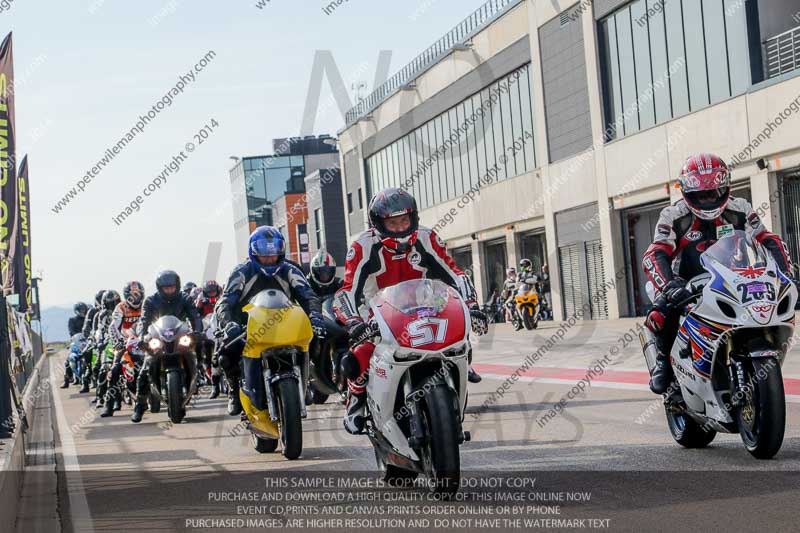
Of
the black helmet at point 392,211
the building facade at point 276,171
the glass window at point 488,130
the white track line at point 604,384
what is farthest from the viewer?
the building facade at point 276,171

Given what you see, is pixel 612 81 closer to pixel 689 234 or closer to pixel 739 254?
pixel 689 234

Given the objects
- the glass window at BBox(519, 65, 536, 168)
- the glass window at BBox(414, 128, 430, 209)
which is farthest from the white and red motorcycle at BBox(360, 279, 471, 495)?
the glass window at BBox(414, 128, 430, 209)

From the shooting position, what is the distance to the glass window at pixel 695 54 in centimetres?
2719

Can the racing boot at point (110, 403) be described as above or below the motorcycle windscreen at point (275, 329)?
below

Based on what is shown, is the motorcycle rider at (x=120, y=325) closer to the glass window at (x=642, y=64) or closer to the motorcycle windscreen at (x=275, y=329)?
the motorcycle windscreen at (x=275, y=329)

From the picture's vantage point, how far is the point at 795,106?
76.7 feet

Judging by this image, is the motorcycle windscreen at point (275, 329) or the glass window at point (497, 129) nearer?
the motorcycle windscreen at point (275, 329)

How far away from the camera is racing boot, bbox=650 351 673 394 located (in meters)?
7.36

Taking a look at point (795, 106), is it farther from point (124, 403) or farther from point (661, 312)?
point (661, 312)

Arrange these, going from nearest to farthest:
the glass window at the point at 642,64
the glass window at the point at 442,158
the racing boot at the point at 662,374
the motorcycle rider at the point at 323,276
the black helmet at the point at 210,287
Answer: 1. the racing boot at the point at 662,374
2. the motorcycle rider at the point at 323,276
3. the black helmet at the point at 210,287
4. the glass window at the point at 642,64
5. the glass window at the point at 442,158

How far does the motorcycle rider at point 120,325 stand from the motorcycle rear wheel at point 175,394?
2.24m

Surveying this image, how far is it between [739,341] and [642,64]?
81.8 feet

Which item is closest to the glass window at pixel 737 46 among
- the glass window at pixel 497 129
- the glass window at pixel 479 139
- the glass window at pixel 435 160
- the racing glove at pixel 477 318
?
the glass window at pixel 497 129

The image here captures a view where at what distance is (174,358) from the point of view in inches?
A: 525
